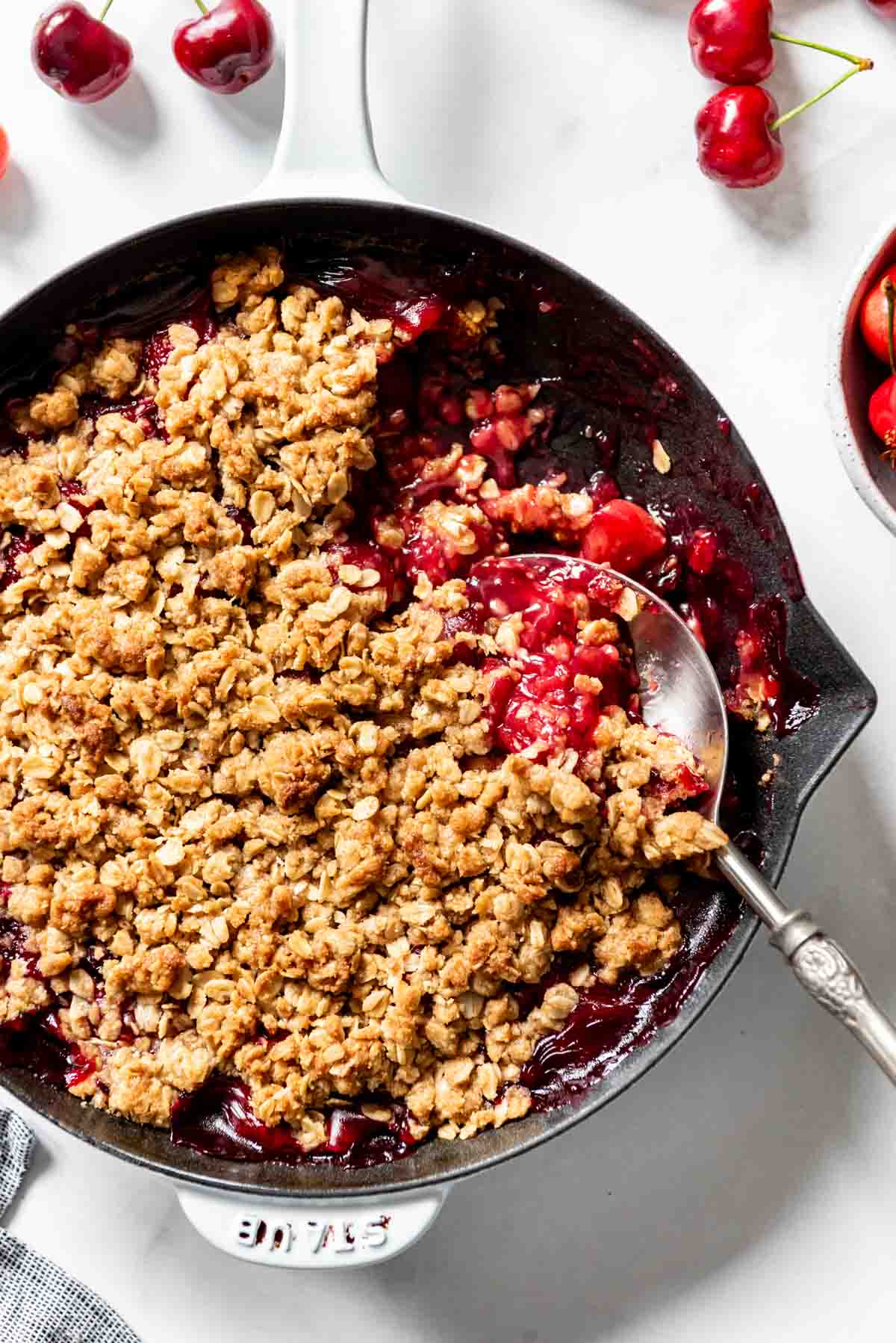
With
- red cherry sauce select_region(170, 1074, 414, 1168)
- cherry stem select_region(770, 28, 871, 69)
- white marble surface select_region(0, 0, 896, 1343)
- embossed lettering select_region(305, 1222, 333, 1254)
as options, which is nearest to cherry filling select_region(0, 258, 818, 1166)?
red cherry sauce select_region(170, 1074, 414, 1168)

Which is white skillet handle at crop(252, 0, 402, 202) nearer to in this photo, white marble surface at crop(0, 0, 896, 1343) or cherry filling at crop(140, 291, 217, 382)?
cherry filling at crop(140, 291, 217, 382)

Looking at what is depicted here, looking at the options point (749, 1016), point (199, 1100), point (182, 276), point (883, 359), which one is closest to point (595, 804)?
point (749, 1016)

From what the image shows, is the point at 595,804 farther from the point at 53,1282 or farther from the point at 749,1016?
the point at 53,1282

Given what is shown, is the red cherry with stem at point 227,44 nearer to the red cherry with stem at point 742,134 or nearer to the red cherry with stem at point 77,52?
the red cherry with stem at point 77,52

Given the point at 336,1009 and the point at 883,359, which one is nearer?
the point at 336,1009

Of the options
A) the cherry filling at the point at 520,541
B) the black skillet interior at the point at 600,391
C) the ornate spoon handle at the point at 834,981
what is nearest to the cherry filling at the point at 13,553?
the cherry filling at the point at 520,541

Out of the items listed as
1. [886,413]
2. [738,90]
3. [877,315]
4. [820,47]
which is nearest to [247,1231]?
[886,413]
